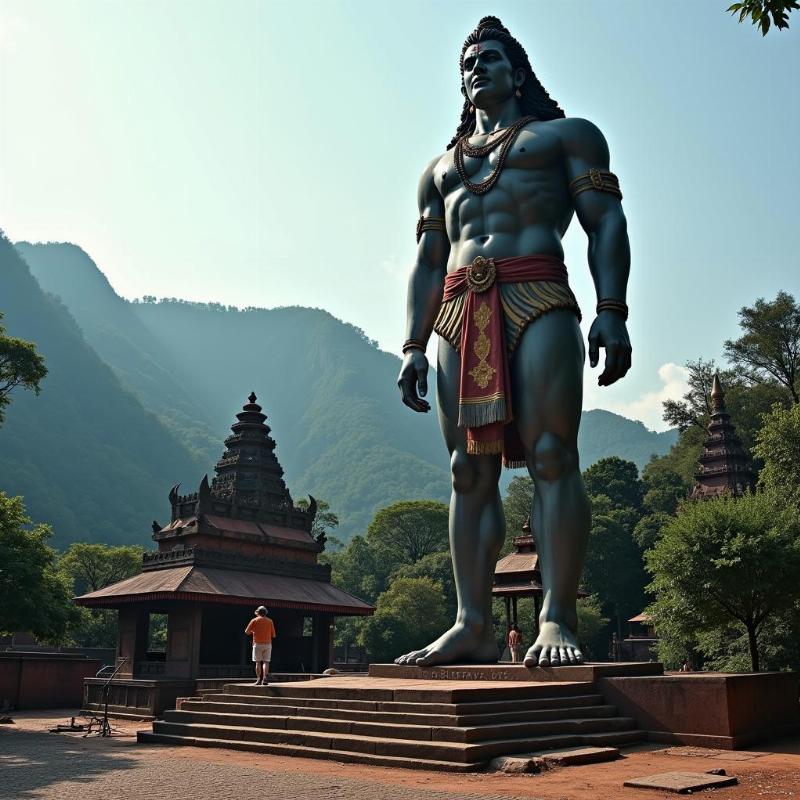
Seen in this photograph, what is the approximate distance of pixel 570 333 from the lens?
26.0ft

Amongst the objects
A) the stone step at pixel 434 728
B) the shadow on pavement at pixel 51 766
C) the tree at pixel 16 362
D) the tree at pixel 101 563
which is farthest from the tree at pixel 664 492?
the shadow on pavement at pixel 51 766

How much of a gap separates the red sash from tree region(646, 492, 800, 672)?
6749 millimetres

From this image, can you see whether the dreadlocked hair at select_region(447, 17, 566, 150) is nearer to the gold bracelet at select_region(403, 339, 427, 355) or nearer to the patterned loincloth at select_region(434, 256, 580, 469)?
the patterned loincloth at select_region(434, 256, 580, 469)

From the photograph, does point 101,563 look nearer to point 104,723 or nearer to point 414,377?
point 104,723

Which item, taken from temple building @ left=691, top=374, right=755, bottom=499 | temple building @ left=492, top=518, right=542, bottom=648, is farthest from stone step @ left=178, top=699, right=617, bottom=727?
temple building @ left=691, top=374, right=755, bottom=499

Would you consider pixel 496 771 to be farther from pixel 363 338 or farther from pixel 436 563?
pixel 363 338

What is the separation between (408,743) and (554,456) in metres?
2.83

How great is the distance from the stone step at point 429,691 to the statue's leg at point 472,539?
2.59 feet

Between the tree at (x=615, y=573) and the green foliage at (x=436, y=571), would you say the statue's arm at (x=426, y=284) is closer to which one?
the green foliage at (x=436, y=571)

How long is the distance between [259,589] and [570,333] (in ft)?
61.9

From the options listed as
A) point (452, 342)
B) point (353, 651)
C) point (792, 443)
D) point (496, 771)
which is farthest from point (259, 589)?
point (353, 651)

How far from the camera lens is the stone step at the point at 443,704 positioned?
6270 mm

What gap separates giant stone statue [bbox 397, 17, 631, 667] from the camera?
7734 mm

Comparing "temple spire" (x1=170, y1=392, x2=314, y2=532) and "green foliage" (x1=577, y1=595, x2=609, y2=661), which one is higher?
"temple spire" (x1=170, y1=392, x2=314, y2=532)
